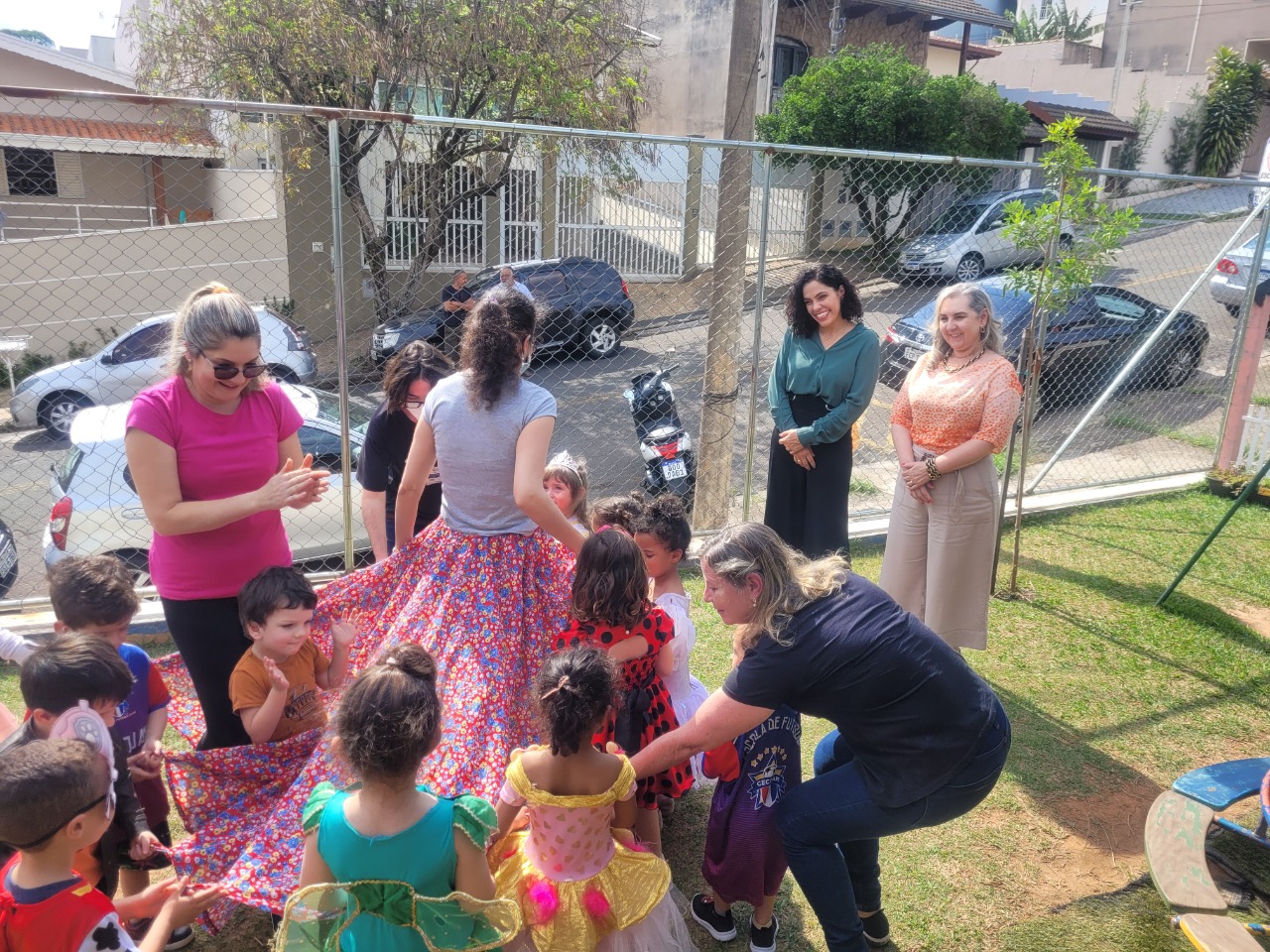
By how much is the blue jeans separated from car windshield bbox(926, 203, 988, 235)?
10.9 metres

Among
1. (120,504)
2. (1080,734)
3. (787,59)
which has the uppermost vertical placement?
(787,59)

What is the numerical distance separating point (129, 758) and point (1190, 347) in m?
11.8

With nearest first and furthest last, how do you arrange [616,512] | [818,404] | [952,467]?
[616,512] < [952,467] < [818,404]

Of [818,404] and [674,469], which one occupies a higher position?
[818,404]

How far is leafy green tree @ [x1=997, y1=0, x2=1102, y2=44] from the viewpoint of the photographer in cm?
3847

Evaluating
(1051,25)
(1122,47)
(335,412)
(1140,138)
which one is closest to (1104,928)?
(335,412)

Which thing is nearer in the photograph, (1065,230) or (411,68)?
(1065,230)

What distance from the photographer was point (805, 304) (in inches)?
173

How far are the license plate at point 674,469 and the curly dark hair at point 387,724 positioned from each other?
502 cm

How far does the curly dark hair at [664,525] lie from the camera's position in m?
3.20

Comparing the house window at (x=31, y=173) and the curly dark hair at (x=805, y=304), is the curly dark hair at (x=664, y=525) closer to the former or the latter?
the curly dark hair at (x=805, y=304)

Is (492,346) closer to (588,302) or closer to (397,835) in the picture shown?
(397,835)

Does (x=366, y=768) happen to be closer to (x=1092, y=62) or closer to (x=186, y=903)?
(x=186, y=903)

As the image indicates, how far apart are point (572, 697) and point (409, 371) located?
6.16 ft
